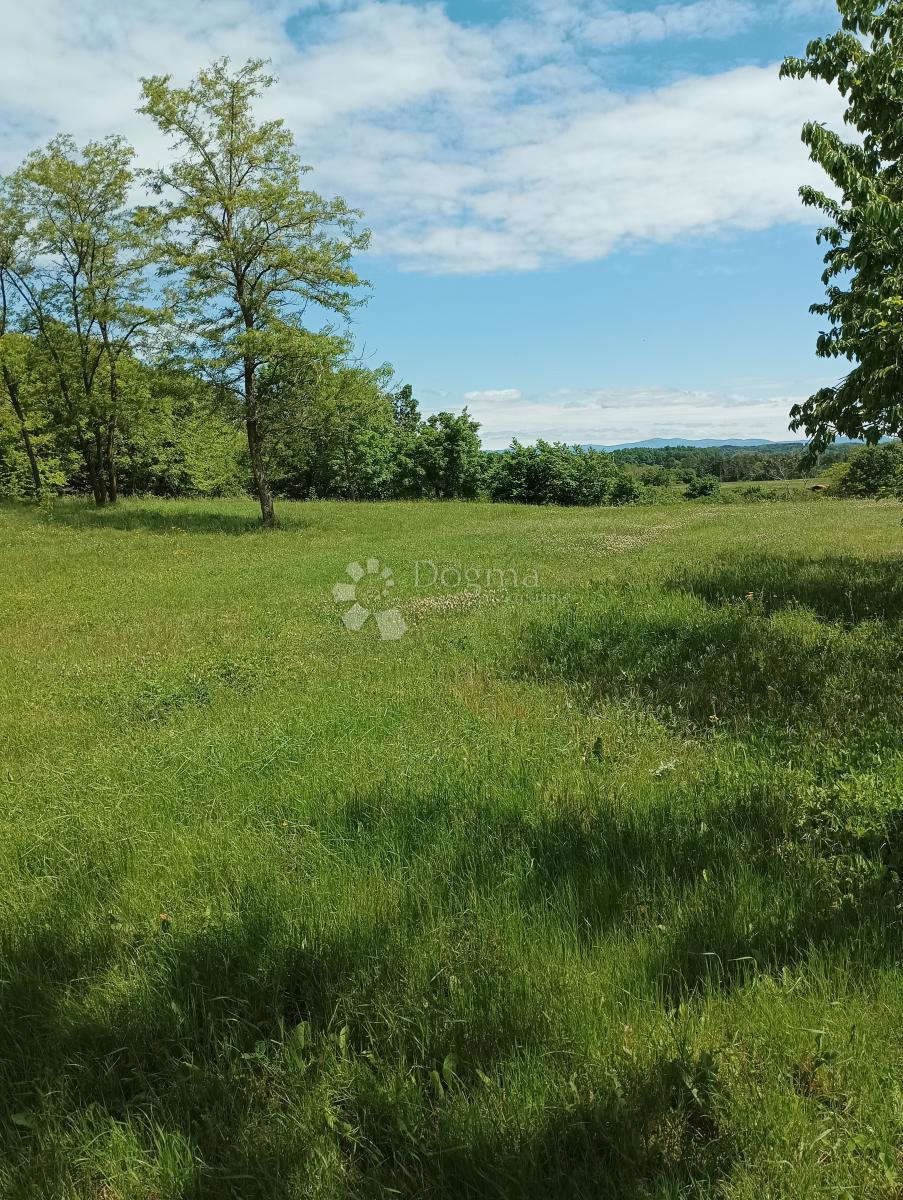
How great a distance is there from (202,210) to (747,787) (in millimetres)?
26033

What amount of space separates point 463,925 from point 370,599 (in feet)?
33.1

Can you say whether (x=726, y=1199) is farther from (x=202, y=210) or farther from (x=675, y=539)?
(x=202, y=210)

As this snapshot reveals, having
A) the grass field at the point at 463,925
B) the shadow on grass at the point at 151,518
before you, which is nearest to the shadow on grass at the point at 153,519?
the shadow on grass at the point at 151,518

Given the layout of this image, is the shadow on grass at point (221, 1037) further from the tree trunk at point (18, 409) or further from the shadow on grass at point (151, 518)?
the tree trunk at point (18, 409)

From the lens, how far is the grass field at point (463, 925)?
7.14 ft

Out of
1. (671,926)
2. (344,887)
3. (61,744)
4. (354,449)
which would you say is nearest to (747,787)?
(671,926)

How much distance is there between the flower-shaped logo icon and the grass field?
219 cm

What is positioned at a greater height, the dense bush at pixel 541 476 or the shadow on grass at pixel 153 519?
the dense bush at pixel 541 476

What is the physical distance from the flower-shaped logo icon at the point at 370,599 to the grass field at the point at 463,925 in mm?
2189

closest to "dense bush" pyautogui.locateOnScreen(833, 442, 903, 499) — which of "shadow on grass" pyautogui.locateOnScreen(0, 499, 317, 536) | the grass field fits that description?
"shadow on grass" pyautogui.locateOnScreen(0, 499, 317, 536)

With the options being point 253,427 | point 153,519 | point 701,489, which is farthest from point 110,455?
point 701,489

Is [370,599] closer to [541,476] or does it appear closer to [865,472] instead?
[541,476]

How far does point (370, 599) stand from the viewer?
42.7 ft

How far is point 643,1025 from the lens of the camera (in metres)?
2.51
